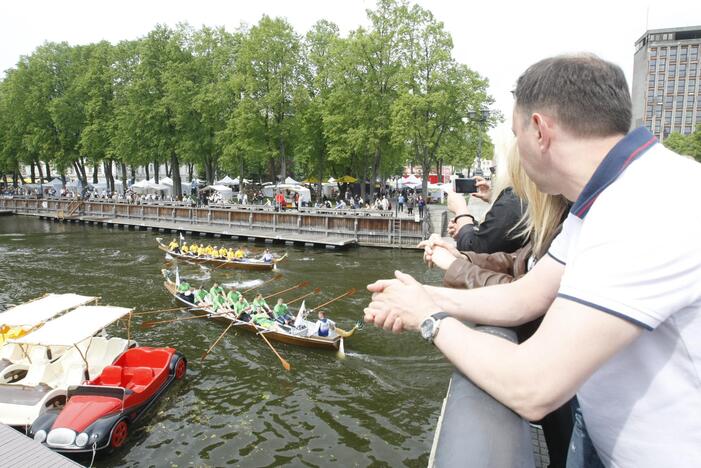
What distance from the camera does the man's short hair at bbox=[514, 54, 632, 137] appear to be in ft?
4.66

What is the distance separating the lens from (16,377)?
1205cm

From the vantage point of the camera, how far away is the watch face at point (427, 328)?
157cm

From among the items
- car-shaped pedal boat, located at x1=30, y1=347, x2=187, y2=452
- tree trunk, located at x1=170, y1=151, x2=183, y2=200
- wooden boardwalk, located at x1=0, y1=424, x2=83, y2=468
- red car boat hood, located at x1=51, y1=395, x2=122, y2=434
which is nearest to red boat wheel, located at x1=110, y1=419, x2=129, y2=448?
car-shaped pedal boat, located at x1=30, y1=347, x2=187, y2=452

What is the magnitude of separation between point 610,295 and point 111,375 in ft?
43.3

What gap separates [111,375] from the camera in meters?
11.8

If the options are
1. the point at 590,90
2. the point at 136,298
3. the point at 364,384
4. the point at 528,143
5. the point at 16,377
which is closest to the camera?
the point at 590,90

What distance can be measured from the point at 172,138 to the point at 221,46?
34.9ft

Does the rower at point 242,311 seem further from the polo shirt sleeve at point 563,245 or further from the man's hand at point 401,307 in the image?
the polo shirt sleeve at point 563,245

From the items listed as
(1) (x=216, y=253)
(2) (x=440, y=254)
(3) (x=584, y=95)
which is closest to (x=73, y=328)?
(2) (x=440, y=254)

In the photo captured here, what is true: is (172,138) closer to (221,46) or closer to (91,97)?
(221,46)

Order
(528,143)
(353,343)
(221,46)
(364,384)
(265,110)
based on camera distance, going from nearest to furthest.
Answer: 1. (528,143)
2. (364,384)
3. (353,343)
4. (265,110)
5. (221,46)

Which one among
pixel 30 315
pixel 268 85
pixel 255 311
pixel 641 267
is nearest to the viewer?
pixel 641 267

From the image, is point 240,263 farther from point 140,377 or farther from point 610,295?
point 610,295

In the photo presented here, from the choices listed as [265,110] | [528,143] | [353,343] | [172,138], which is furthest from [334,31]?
[528,143]
